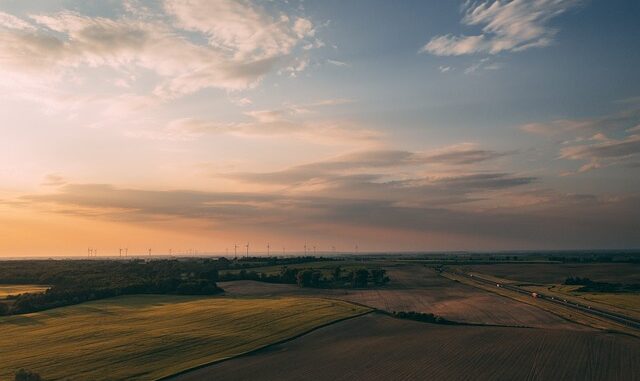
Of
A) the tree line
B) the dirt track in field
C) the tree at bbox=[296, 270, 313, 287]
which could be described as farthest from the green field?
the tree line

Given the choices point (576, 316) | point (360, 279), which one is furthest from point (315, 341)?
point (360, 279)

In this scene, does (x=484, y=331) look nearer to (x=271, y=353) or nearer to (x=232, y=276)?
(x=271, y=353)

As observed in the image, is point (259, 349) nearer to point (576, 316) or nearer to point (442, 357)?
point (442, 357)

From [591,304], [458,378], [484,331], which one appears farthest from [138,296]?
[591,304]

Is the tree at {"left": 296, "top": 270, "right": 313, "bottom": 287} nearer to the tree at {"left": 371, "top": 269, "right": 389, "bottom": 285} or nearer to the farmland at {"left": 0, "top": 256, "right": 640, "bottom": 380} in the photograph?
the tree at {"left": 371, "top": 269, "right": 389, "bottom": 285}

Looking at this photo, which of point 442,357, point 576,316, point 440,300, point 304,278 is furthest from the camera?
point 304,278
